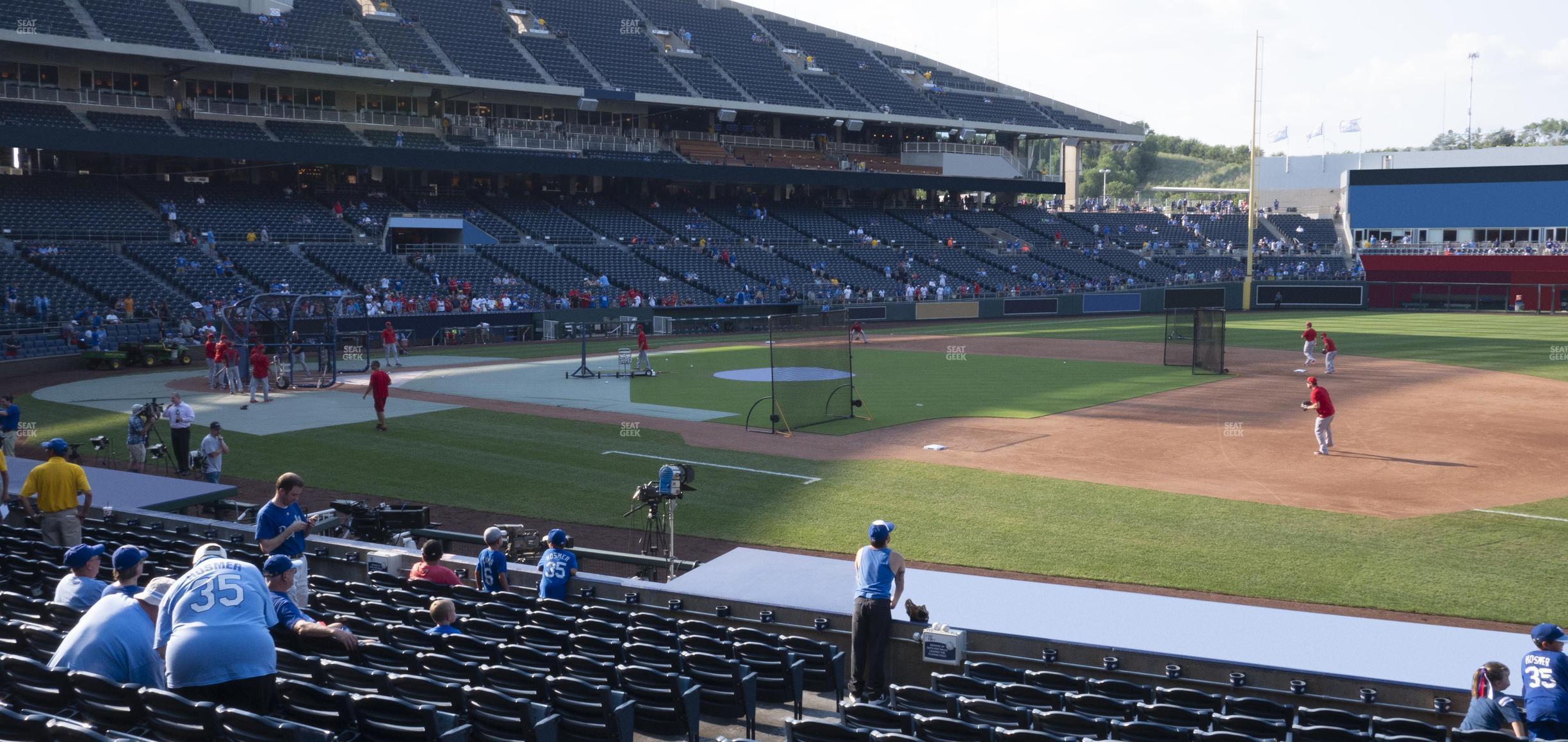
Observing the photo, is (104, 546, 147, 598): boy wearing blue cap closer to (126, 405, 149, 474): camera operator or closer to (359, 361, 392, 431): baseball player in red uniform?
(126, 405, 149, 474): camera operator

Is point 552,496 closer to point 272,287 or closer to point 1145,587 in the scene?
point 1145,587

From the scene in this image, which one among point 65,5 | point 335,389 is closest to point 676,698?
point 335,389

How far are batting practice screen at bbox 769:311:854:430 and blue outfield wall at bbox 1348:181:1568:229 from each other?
6291 cm

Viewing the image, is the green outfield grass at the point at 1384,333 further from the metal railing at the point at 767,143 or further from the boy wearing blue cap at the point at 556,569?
the boy wearing blue cap at the point at 556,569

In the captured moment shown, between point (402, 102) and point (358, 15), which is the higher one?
point (358, 15)

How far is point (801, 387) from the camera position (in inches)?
1179

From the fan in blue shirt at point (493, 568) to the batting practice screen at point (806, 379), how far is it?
46.5 feet

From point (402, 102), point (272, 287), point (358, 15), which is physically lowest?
point (272, 287)

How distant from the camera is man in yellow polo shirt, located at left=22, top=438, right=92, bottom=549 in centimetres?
1375

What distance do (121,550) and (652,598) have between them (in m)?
5.33

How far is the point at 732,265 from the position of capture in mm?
66438

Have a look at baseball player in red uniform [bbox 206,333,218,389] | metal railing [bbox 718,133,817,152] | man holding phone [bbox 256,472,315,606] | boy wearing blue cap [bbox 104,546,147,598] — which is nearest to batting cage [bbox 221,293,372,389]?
baseball player in red uniform [bbox 206,333,218,389]

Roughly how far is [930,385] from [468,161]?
114ft

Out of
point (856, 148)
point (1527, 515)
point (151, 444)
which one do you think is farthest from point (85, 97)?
point (1527, 515)
